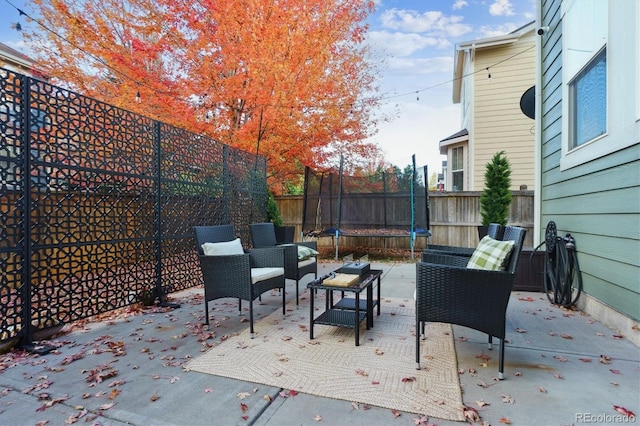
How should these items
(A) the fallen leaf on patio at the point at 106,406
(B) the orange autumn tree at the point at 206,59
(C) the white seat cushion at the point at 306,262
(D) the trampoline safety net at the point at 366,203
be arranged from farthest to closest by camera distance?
1. (D) the trampoline safety net at the point at 366,203
2. (B) the orange autumn tree at the point at 206,59
3. (C) the white seat cushion at the point at 306,262
4. (A) the fallen leaf on patio at the point at 106,406

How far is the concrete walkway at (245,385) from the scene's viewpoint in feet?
5.45

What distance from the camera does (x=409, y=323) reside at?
308 cm

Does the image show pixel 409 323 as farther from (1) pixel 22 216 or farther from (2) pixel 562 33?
(2) pixel 562 33

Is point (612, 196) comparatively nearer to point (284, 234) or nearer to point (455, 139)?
point (284, 234)

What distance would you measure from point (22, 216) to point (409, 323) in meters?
3.22

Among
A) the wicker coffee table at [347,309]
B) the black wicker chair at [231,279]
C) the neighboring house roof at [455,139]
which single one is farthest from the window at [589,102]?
the neighboring house roof at [455,139]

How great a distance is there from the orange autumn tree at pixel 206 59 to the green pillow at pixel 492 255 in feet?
15.7

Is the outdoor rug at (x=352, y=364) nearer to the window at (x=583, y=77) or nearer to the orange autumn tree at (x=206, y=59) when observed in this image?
the window at (x=583, y=77)

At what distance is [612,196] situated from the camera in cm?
288

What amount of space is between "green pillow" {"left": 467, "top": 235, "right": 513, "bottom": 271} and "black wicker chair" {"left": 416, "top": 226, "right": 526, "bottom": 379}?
1.6 inches

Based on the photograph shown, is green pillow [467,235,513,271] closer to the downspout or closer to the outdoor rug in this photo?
the outdoor rug

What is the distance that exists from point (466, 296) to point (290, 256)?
84.1 inches

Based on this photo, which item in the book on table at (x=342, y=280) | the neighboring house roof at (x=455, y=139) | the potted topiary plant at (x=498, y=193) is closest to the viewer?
the book on table at (x=342, y=280)

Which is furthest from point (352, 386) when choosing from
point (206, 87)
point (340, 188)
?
point (206, 87)
